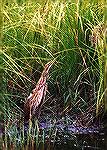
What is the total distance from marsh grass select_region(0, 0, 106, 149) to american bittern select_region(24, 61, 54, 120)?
53 mm

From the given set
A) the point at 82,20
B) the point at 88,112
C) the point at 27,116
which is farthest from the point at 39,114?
the point at 82,20

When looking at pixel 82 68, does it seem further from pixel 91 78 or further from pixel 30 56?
pixel 30 56

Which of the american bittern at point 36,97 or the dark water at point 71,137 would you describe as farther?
the american bittern at point 36,97

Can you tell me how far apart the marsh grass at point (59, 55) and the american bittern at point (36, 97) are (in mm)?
53

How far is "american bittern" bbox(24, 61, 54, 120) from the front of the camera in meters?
3.05

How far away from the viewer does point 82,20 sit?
3.31m

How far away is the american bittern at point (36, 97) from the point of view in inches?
120

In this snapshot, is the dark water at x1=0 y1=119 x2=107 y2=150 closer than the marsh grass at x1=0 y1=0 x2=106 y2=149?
Yes

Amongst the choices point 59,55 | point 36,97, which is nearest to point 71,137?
point 36,97

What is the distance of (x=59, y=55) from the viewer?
3178 millimetres

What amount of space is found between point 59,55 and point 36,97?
0.31 m

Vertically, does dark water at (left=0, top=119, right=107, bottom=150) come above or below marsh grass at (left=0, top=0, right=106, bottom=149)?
below

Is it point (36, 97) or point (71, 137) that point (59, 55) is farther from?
point (71, 137)

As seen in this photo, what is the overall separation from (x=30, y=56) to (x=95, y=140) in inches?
28.4
